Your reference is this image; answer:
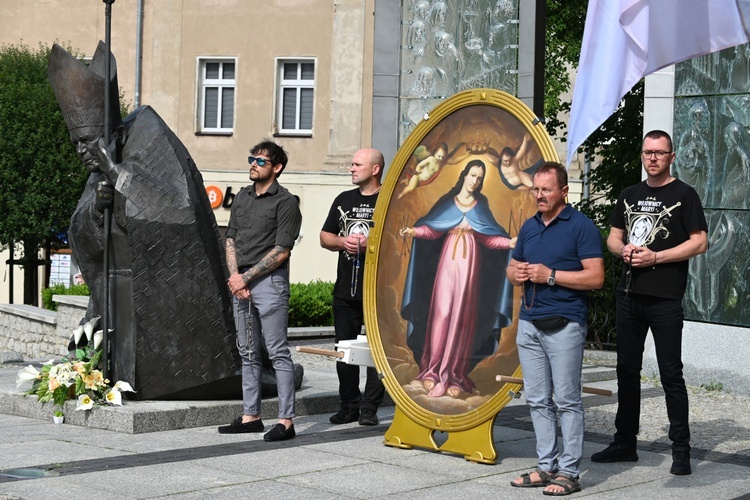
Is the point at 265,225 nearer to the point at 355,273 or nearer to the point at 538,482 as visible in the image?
the point at 355,273

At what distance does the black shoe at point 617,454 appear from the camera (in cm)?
758

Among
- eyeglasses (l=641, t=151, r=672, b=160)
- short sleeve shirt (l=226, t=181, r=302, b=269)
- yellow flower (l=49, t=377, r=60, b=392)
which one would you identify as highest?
eyeglasses (l=641, t=151, r=672, b=160)

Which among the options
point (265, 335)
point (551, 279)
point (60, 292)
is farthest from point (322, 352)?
point (60, 292)

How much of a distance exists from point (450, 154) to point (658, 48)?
222 cm

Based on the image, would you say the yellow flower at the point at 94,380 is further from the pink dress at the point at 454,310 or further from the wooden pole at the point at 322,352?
the pink dress at the point at 454,310

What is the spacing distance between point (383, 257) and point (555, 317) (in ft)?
6.31

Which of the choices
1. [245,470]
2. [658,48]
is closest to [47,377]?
[245,470]

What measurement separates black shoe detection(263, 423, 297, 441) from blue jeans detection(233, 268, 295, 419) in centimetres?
9

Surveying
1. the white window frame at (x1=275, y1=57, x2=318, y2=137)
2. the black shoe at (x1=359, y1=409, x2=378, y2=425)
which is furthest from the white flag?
the white window frame at (x1=275, y1=57, x2=318, y2=137)

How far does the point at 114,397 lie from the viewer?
340 inches

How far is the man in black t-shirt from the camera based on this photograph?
348 inches

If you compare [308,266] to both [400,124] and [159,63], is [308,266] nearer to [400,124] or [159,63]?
[159,63]

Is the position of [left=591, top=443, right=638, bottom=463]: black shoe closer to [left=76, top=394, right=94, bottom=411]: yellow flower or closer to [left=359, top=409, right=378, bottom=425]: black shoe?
[left=359, top=409, right=378, bottom=425]: black shoe

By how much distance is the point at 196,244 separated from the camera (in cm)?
903
